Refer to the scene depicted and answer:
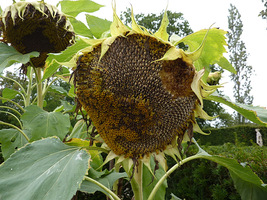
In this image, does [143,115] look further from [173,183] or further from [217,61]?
[173,183]

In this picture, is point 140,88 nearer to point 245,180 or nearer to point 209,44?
point 209,44

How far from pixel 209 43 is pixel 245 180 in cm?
73

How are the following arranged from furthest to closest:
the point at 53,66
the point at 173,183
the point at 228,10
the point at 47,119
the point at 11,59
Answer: the point at 228,10 < the point at 173,183 < the point at 47,119 < the point at 11,59 < the point at 53,66

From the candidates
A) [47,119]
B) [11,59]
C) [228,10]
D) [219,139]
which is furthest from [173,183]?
[228,10]

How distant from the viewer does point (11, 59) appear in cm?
151

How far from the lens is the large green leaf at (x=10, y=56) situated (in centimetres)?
148

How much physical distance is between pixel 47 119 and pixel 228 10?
3865 cm

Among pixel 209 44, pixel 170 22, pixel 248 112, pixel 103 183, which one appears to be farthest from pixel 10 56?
pixel 170 22

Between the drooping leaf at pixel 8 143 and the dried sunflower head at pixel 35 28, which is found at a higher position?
the dried sunflower head at pixel 35 28

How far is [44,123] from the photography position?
1.66 meters

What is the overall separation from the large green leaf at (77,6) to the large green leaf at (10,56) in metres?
0.38

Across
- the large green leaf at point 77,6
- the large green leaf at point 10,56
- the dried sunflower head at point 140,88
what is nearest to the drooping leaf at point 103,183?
the dried sunflower head at point 140,88

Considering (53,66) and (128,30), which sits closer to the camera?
(128,30)

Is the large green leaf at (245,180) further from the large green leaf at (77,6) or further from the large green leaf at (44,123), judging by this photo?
the large green leaf at (77,6)
